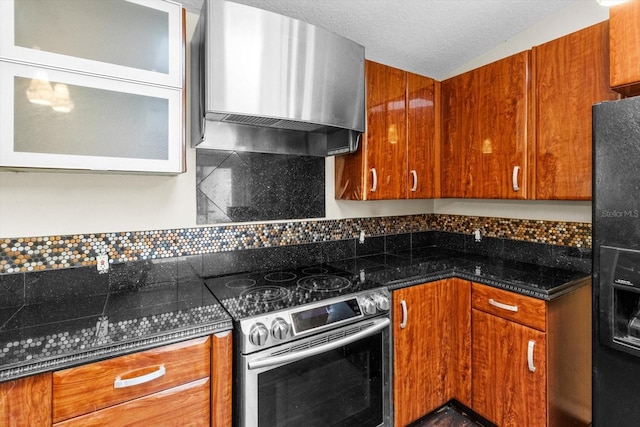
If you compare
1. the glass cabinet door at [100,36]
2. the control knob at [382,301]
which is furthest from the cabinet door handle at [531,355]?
the glass cabinet door at [100,36]

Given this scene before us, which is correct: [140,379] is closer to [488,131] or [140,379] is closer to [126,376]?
[126,376]

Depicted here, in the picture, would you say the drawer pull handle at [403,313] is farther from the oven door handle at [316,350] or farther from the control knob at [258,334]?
the control knob at [258,334]

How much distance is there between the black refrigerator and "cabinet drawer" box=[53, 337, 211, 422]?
1.55 m

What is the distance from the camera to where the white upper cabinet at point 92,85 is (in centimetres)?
112

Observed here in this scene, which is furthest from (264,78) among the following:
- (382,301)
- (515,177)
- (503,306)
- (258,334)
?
(503,306)

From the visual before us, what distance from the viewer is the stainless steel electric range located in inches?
49.5

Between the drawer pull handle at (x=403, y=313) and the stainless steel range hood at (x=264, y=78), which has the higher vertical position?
the stainless steel range hood at (x=264, y=78)

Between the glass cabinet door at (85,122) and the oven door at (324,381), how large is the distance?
0.94 metres

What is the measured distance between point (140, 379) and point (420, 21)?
2.34 meters

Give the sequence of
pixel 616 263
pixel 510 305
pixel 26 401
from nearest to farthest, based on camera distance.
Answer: pixel 26 401
pixel 616 263
pixel 510 305

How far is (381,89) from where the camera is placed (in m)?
2.07

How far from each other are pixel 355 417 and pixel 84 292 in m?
1.41

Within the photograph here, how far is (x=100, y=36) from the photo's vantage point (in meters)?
1.26

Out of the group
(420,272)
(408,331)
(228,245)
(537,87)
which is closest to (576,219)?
(537,87)
